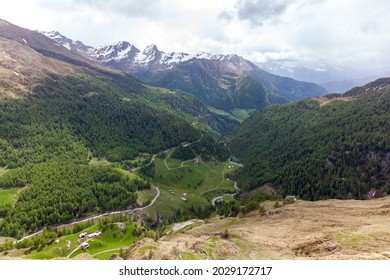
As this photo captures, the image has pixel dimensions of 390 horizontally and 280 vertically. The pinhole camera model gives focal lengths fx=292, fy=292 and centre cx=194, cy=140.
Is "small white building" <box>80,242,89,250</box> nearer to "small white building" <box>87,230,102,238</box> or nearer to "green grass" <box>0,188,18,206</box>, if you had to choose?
"small white building" <box>87,230,102,238</box>

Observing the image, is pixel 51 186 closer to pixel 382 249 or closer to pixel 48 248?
pixel 48 248

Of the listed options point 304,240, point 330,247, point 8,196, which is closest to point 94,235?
point 8,196

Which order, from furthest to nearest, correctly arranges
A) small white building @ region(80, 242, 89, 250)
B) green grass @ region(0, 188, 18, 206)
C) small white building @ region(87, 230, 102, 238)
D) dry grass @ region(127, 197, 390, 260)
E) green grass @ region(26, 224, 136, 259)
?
green grass @ region(0, 188, 18, 206), small white building @ region(87, 230, 102, 238), small white building @ region(80, 242, 89, 250), green grass @ region(26, 224, 136, 259), dry grass @ region(127, 197, 390, 260)

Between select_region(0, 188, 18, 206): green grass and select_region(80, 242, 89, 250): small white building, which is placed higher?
select_region(80, 242, 89, 250): small white building

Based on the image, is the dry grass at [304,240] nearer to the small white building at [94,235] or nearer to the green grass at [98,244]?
the green grass at [98,244]

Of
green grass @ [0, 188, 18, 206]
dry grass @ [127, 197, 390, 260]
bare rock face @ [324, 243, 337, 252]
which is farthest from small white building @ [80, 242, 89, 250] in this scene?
bare rock face @ [324, 243, 337, 252]

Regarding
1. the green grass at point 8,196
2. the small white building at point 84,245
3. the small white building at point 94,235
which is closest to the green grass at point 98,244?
the small white building at point 84,245

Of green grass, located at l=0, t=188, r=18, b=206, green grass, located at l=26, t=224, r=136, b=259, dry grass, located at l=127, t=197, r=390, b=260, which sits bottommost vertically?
green grass, located at l=0, t=188, r=18, b=206

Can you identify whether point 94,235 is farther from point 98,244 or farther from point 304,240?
point 304,240

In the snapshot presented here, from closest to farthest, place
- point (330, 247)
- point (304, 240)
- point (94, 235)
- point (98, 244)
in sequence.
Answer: point (330, 247) < point (304, 240) < point (98, 244) < point (94, 235)

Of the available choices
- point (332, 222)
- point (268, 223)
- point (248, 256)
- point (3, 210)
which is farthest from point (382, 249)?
point (3, 210)
